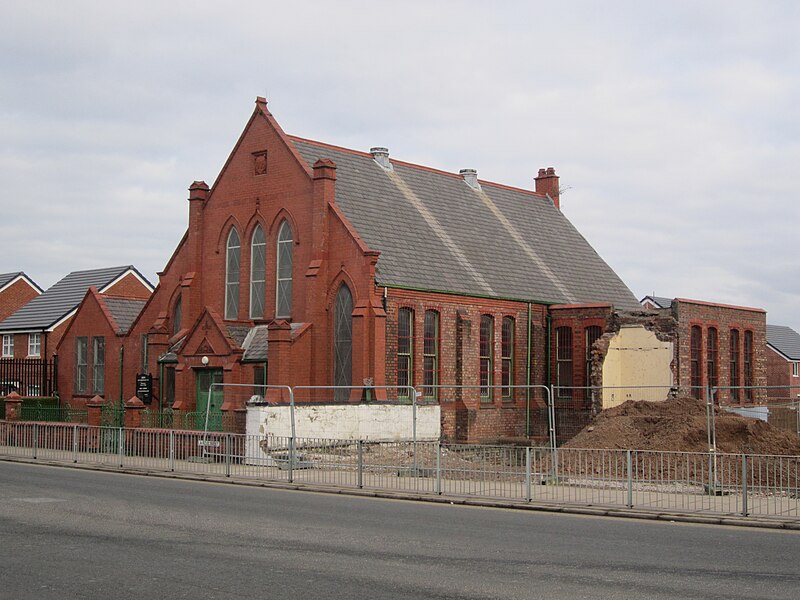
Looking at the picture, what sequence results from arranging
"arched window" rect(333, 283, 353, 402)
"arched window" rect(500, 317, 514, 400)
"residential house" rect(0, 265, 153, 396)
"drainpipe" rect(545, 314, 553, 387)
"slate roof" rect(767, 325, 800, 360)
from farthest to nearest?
1. "slate roof" rect(767, 325, 800, 360)
2. "residential house" rect(0, 265, 153, 396)
3. "drainpipe" rect(545, 314, 553, 387)
4. "arched window" rect(500, 317, 514, 400)
5. "arched window" rect(333, 283, 353, 402)

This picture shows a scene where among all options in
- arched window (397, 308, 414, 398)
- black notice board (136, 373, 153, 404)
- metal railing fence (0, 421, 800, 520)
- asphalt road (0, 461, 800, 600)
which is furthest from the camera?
black notice board (136, 373, 153, 404)

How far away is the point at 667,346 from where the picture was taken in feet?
128

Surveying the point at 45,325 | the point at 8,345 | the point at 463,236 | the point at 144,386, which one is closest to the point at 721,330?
the point at 463,236

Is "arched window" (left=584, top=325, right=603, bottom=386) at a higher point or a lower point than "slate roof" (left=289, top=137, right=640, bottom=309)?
lower

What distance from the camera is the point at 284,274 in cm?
3741

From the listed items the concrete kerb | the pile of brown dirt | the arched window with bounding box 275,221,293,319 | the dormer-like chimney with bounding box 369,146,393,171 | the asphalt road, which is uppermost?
the dormer-like chimney with bounding box 369,146,393,171

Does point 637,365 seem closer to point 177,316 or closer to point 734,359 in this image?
point 734,359

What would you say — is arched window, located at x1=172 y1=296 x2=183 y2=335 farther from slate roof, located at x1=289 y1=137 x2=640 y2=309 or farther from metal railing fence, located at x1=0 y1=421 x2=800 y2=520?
metal railing fence, located at x1=0 y1=421 x2=800 y2=520

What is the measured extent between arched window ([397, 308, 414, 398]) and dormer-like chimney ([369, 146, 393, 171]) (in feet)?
28.7

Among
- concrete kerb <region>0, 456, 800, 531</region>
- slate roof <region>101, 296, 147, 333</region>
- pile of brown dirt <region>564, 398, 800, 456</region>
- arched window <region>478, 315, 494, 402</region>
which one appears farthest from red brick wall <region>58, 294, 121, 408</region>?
pile of brown dirt <region>564, 398, 800, 456</region>

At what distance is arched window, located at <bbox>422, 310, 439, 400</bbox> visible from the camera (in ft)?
120

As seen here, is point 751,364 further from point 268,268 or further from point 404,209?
point 268,268

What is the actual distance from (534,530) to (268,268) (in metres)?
23.0

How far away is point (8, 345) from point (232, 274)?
24.4m
